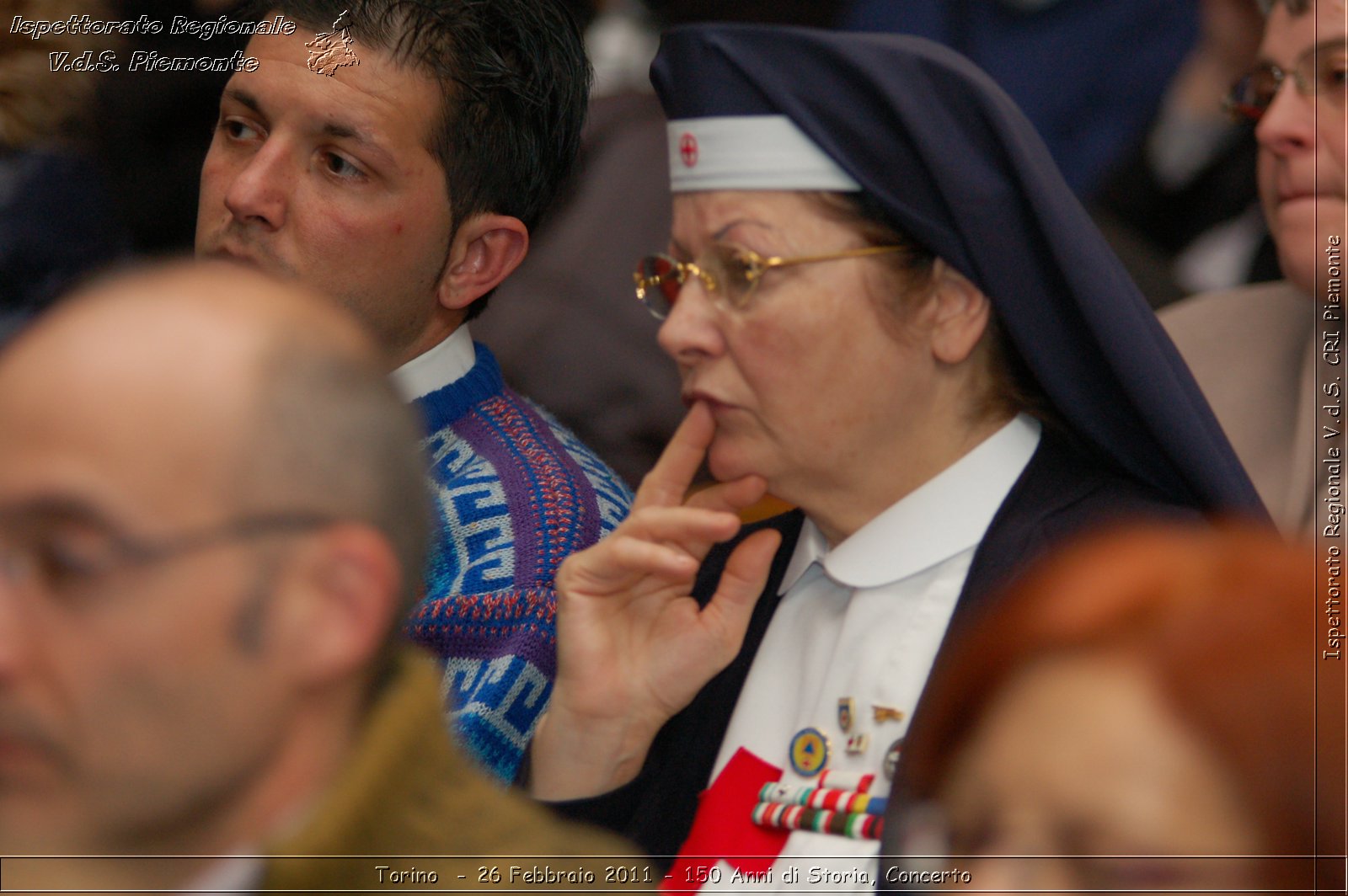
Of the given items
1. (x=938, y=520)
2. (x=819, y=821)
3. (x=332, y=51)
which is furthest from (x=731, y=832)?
(x=332, y=51)

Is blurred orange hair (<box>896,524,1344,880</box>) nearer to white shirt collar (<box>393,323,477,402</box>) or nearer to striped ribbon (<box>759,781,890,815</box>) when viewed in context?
striped ribbon (<box>759,781,890,815</box>)

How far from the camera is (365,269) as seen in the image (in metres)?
2.86

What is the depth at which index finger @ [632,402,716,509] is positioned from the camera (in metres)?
2.50

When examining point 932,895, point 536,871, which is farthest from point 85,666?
point 932,895

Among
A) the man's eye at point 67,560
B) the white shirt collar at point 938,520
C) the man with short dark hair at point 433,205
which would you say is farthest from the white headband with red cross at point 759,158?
the man's eye at point 67,560

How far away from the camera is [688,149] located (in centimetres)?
253

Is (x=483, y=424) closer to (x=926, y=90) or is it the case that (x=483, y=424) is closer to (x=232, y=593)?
(x=926, y=90)

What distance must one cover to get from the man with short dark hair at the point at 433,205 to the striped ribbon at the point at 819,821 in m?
0.54

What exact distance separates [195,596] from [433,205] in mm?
1546

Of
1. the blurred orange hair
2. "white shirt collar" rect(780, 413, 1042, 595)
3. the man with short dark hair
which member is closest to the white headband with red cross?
"white shirt collar" rect(780, 413, 1042, 595)

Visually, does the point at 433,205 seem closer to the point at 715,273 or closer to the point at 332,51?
the point at 332,51

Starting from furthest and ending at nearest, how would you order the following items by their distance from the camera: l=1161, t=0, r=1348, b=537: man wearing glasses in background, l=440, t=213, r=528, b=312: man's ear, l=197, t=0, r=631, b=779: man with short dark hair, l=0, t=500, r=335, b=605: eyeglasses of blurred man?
l=440, t=213, r=528, b=312: man's ear
l=1161, t=0, r=1348, b=537: man wearing glasses in background
l=197, t=0, r=631, b=779: man with short dark hair
l=0, t=500, r=335, b=605: eyeglasses of blurred man

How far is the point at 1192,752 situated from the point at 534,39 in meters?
2.12

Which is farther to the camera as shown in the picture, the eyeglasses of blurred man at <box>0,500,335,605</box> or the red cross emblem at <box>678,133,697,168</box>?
the red cross emblem at <box>678,133,697,168</box>
